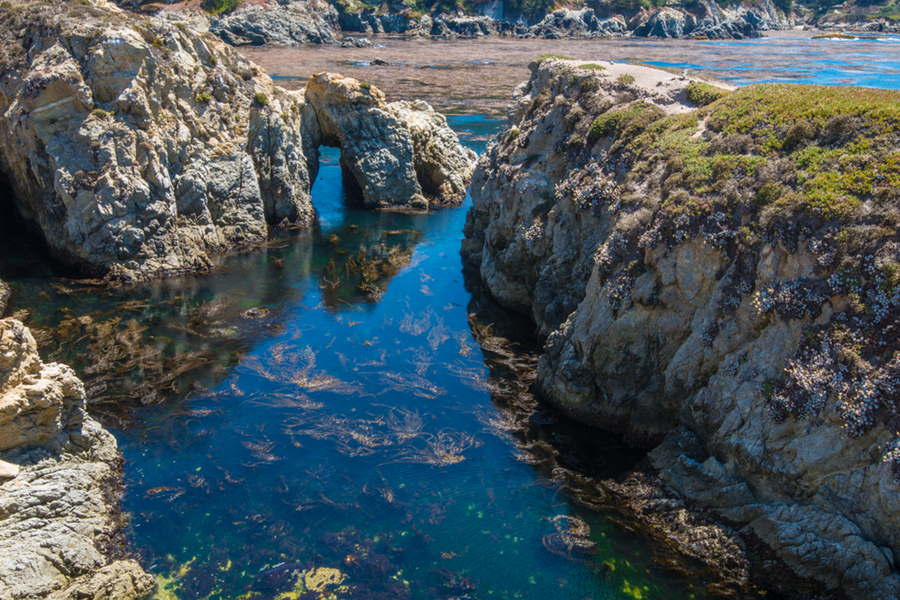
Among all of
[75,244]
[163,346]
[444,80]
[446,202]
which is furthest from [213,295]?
[444,80]

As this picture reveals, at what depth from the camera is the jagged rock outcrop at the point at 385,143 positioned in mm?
48719

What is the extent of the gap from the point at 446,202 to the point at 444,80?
53.4 meters

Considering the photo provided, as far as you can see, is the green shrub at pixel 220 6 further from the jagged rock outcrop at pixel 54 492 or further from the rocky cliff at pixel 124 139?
the jagged rock outcrop at pixel 54 492

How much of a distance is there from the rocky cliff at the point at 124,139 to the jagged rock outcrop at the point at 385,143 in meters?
8.88

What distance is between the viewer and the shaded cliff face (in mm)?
15645

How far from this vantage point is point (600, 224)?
27.4 metres

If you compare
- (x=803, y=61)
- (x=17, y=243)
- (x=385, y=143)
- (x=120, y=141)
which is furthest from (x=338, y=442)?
(x=803, y=61)

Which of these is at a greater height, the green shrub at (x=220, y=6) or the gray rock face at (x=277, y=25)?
the green shrub at (x=220, y=6)

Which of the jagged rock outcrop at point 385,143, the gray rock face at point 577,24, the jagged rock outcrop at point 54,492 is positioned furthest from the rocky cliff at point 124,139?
the gray rock face at point 577,24

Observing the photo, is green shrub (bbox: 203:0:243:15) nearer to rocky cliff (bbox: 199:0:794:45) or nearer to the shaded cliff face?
rocky cliff (bbox: 199:0:794:45)

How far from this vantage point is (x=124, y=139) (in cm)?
3350

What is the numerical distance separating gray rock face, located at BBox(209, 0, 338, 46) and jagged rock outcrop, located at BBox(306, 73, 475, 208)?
307 feet

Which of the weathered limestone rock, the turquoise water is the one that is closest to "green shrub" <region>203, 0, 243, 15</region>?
the weathered limestone rock

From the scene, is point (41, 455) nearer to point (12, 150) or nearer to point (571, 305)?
point (571, 305)
